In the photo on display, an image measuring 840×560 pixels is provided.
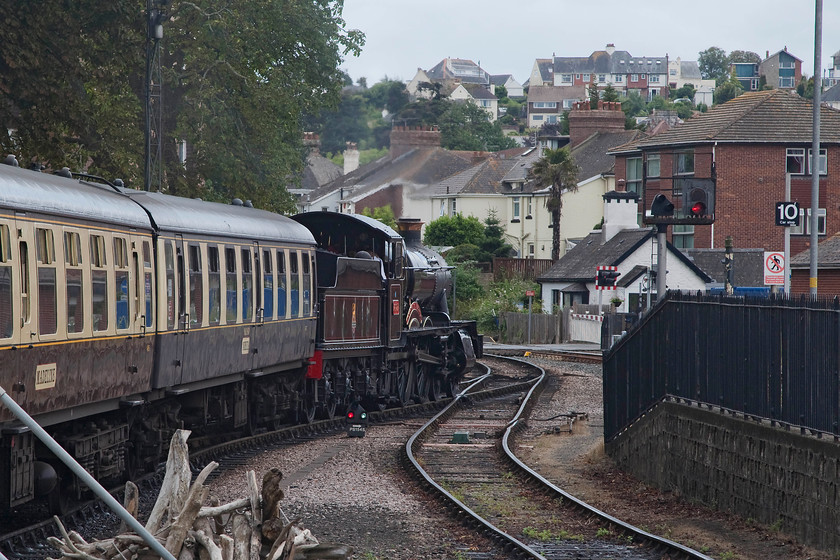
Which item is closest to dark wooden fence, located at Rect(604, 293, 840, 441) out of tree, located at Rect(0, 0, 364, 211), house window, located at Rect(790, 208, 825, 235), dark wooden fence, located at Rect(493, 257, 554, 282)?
tree, located at Rect(0, 0, 364, 211)

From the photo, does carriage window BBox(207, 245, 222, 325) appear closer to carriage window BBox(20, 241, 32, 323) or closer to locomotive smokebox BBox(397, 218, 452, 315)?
carriage window BBox(20, 241, 32, 323)

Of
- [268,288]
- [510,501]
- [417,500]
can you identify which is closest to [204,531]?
[417,500]

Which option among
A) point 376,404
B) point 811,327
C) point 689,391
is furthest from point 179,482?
point 376,404

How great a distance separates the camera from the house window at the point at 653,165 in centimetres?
5978

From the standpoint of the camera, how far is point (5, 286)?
33.1 feet

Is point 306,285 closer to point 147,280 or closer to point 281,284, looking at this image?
point 281,284

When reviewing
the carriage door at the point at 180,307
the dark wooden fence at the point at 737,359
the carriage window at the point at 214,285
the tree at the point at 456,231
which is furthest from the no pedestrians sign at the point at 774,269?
the tree at the point at 456,231

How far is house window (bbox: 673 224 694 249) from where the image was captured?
191ft

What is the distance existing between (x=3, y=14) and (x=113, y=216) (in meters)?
13.5

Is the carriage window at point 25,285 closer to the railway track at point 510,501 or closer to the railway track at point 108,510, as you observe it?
the railway track at point 108,510

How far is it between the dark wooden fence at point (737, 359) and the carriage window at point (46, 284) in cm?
683

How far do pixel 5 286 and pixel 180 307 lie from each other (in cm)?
479

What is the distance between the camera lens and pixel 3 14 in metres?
24.4

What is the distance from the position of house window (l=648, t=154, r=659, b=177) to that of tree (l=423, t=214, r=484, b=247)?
57.0 feet
